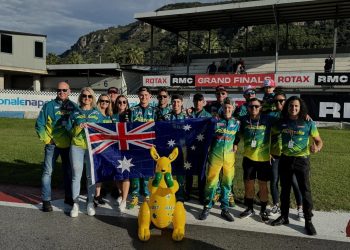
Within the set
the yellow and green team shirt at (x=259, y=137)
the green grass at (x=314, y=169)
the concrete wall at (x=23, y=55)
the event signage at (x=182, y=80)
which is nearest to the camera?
the yellow and green team shirt at (x=259, y=137)

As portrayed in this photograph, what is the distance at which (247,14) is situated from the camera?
29797 millimetres

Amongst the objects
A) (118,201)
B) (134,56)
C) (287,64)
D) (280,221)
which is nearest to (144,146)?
(118,201)

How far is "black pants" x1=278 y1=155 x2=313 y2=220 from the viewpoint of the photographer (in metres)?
5.27

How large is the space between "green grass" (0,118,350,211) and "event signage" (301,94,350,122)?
5128 millimetres

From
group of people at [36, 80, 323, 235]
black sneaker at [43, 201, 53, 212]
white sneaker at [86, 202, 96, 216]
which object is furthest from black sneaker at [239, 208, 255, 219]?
black sneaker at [43, 201, 53, 212]

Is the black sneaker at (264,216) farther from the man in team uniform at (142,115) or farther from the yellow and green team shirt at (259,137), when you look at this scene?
the man in team uniform at (142,115)

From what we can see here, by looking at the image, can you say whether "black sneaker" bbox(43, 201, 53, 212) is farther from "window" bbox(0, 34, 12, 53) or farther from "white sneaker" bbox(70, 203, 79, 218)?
"window" bbox(0, 34, 12, 53)

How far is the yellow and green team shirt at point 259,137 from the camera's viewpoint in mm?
5645

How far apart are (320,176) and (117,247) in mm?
5638

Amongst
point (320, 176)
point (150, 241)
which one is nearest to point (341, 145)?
point (320, 176)

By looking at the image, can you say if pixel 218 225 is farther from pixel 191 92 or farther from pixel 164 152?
pixel 191 92

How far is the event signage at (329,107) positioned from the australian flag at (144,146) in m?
16.1

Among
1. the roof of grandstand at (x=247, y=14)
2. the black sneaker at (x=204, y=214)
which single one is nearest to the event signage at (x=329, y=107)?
the roof of grandstand at (x=247, y=14)

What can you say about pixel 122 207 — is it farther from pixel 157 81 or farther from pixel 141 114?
pixel 157 81
